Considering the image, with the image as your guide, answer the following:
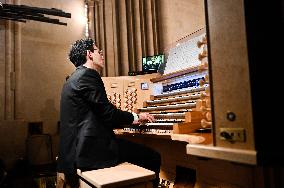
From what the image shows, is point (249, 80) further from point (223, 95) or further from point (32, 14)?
point (32, 14)

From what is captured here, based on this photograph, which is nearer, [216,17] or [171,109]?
[216,17]

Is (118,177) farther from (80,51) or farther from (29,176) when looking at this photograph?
(29,176)

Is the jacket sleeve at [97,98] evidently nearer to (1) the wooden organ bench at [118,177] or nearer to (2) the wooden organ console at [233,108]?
(1) the wooden organ bench at [118,177]

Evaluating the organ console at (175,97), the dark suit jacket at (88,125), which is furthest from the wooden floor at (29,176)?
the dark suit jacket at (88,125)

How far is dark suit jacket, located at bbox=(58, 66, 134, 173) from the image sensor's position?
2.39m

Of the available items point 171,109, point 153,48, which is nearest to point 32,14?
point 153,48

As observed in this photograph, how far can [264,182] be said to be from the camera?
7.48ft

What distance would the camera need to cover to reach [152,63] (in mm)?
4555

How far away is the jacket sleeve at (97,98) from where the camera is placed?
7.95ft

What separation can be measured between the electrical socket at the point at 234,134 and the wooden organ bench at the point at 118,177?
34.1 inches

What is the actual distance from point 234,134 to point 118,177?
103 cm

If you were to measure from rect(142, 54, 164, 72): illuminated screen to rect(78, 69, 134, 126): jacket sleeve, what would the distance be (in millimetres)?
1992

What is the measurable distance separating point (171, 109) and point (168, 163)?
1088 millimetres

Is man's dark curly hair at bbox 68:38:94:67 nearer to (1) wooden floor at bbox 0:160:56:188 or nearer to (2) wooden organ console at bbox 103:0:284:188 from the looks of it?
(2) wooden organ console at bbox 103:0:284:188
